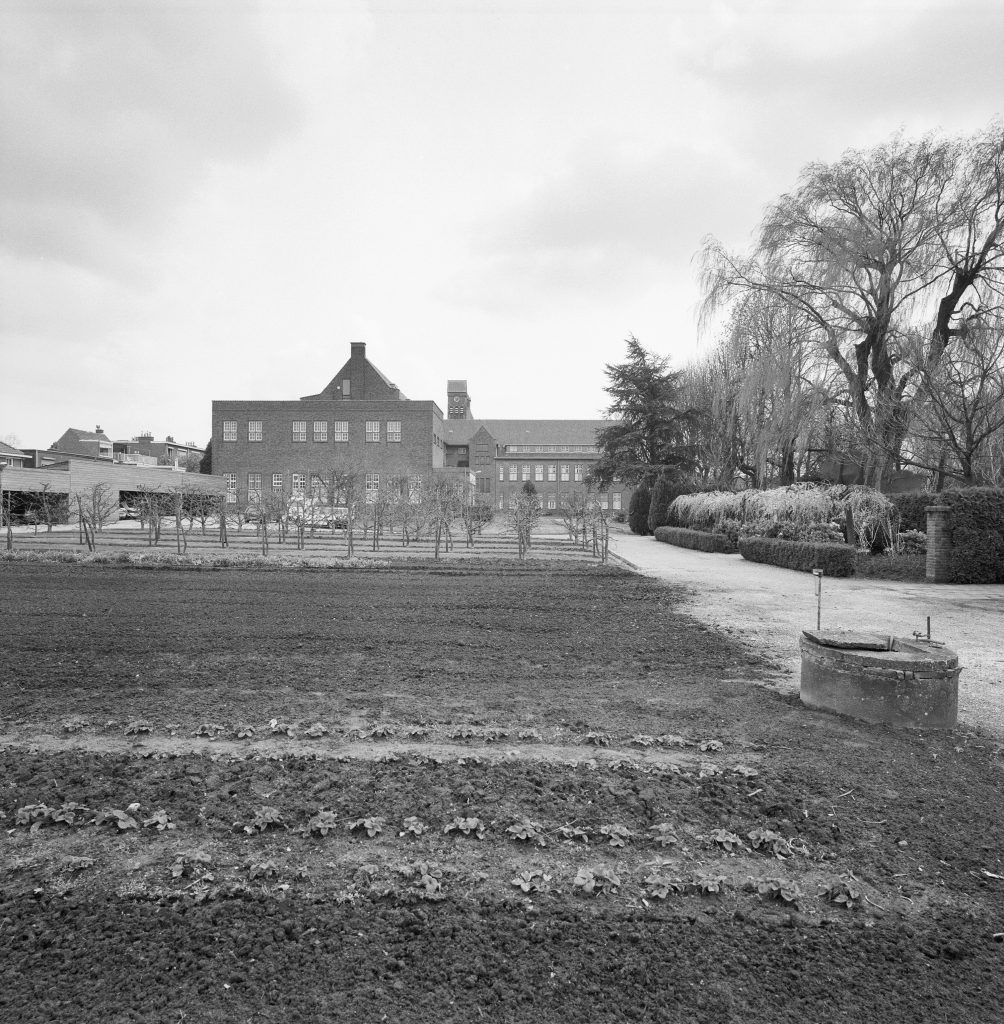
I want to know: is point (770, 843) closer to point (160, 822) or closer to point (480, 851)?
point (480, 851)

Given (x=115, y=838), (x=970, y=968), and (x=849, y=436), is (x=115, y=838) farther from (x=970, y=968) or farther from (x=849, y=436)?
(x=849, y=436)

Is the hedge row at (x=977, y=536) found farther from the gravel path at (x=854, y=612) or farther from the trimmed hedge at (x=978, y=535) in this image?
the gravel path at (x=854, y=612)

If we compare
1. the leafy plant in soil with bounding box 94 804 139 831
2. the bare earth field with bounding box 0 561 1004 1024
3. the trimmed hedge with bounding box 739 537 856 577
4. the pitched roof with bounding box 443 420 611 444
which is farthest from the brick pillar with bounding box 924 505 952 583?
the pitched roof with bounding box 443 420 611 444

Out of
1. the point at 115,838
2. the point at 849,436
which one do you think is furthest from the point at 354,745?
the point at 849,436

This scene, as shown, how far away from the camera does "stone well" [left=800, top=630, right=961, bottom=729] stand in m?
4.68

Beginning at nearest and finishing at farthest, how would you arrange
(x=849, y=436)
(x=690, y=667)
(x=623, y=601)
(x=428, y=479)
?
(x=690, y=667), (x=623, y=601), (x=849, y=436), (x=428, y=479)

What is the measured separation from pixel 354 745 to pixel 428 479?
1464 inches

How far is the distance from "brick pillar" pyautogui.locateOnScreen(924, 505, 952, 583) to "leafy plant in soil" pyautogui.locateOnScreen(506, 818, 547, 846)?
14.7 m

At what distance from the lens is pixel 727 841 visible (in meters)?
3.08

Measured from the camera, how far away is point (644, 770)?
3.88 m

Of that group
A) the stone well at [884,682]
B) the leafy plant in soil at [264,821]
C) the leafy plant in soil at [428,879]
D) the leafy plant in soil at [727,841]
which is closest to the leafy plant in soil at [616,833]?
the leafy plant in soil at [727,841]

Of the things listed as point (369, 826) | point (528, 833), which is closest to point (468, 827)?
point (528, 833)

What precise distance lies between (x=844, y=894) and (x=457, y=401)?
3427 inches

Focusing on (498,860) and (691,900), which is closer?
(691,900)
